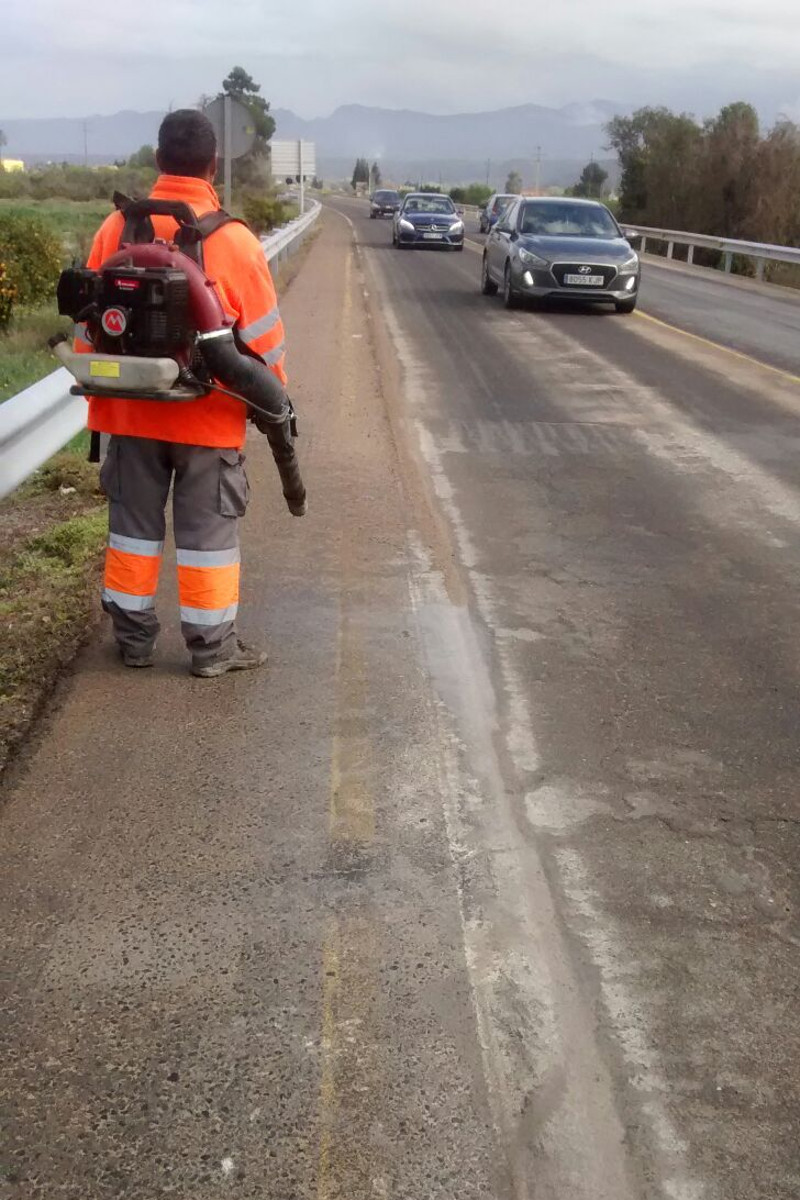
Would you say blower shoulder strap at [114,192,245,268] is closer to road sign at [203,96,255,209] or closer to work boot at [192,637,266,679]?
work boot at [192,637,266,679]

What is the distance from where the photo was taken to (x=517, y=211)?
18812 millimetres

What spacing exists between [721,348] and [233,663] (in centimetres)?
1132

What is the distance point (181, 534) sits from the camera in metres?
4.57

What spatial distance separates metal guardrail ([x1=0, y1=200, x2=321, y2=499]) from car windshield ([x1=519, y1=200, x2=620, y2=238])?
41.9ft

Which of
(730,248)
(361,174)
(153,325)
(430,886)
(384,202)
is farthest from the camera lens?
(361,174)

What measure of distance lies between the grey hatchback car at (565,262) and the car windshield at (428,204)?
16266 millimetres

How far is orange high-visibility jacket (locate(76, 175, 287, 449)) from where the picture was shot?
168 inches

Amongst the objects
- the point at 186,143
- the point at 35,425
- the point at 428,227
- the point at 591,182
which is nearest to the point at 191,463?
the point at 186,143

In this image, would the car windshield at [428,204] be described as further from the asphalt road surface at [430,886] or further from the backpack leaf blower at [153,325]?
the backpack leaf blower at [153,325]

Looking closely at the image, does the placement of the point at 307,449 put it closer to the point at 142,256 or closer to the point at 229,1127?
the point at 142,256

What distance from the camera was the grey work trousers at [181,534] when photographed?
14.8 feet

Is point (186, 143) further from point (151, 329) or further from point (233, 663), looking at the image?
point (233, 663)

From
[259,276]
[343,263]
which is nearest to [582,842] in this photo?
[259,276]

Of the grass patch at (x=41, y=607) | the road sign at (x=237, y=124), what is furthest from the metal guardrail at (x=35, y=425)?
the road sign at (x=237, y=124)
